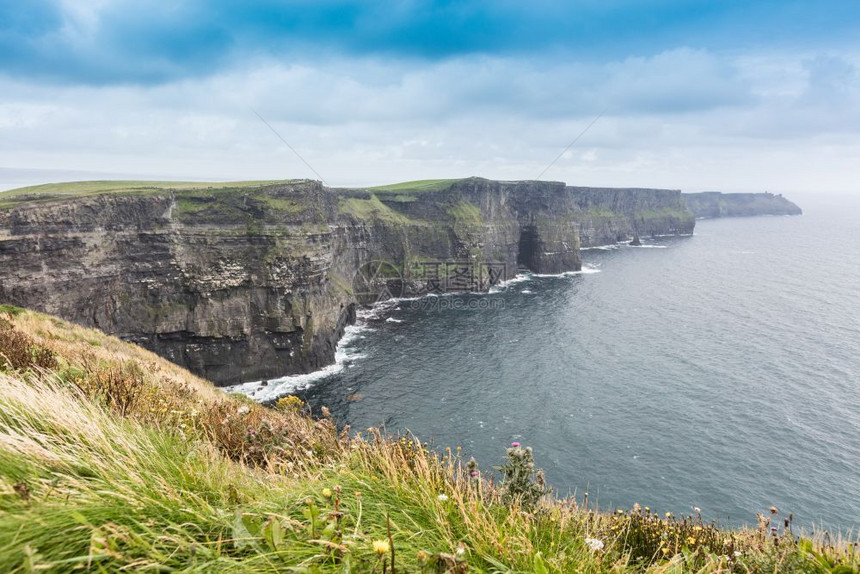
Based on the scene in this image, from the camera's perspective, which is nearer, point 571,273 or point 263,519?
point 263,519

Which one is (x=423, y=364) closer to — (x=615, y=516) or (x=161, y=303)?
(x=161, y=303)

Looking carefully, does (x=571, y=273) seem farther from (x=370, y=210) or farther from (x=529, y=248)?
(x=370, y=210)

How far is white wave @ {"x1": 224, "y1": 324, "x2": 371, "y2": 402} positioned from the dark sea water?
40 cm

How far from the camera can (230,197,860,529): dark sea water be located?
34.8m

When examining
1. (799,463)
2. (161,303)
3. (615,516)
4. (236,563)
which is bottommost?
(799,463)

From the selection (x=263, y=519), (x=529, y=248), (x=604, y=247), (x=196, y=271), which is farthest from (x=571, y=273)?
(x=263, y=519)

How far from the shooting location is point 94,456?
13.7 ft

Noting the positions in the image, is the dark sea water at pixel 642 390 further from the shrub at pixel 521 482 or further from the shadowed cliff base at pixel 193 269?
the shrub at pixel 521 482

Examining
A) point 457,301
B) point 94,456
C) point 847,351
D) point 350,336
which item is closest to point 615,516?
point 94,456

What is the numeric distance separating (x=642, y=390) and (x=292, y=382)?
133 ft

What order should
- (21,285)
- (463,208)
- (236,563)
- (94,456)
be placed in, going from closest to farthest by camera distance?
(236,563), (94,456), (21,285), (463,208)

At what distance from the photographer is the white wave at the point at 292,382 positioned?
49906mm

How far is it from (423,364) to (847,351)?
5608cm

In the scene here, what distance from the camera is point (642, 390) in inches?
1946
